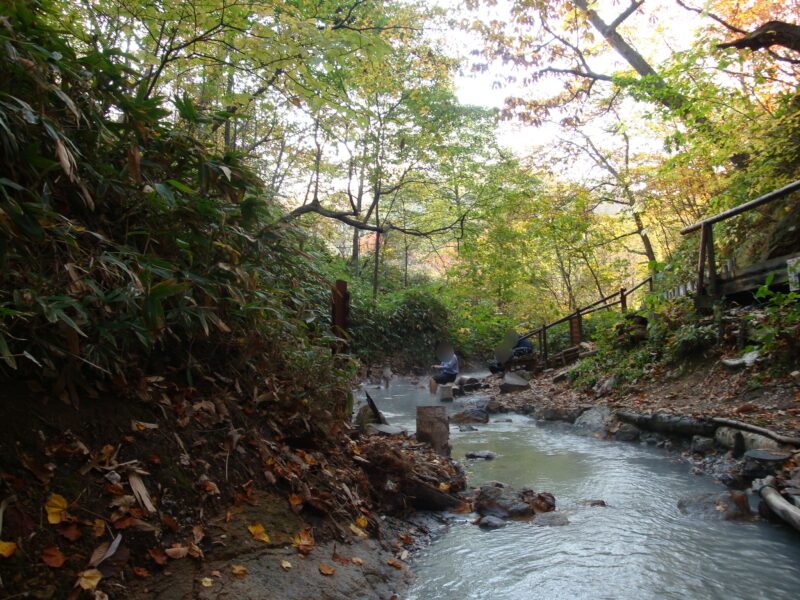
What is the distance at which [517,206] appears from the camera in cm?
1638

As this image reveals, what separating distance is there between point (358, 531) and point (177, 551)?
1.30m

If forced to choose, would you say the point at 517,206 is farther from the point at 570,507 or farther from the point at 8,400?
the point at 8,400

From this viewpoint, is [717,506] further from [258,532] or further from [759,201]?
[759,201]

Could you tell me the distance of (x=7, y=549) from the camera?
1.67 metres

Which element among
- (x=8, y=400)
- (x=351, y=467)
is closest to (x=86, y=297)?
(x=8, y=400)

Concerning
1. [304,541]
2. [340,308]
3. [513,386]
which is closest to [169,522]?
[304,541]

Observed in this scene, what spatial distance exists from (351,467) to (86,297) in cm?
230

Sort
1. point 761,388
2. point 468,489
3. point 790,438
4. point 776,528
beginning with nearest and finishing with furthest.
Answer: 1. point 776,528
2. point 790,438
3. point 468,489
4. point 761,388

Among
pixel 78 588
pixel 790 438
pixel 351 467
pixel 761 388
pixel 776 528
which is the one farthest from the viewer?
pixel 761 388

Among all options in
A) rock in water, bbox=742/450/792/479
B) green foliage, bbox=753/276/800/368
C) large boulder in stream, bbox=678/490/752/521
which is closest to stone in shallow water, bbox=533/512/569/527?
large boulder in stream, bbox=678/490/752/521

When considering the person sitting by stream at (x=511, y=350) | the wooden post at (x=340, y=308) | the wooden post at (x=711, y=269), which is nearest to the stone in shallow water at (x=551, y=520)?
the wooden post at (x=340, y=308)

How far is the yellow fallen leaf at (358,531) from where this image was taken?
312 centimetres

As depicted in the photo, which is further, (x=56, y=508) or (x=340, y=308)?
(x=340, y=308)

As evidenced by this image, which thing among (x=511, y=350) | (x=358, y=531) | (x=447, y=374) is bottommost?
(x=358, y=531)
